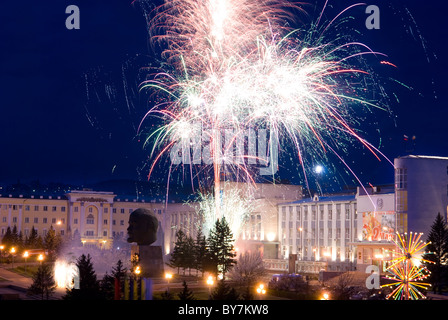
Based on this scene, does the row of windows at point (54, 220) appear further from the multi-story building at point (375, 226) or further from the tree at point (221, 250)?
the tree at point (221, 250)

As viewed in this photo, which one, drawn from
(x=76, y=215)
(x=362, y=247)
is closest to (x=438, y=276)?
(x=362, y=247)

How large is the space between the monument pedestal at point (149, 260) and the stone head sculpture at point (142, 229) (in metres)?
0.86

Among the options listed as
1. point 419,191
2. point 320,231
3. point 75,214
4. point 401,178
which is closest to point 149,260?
point 401,178

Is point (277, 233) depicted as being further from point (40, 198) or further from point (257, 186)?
point (40, 198)

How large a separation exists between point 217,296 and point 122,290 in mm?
9499

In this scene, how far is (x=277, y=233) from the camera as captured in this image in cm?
10194

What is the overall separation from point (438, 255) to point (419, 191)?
1328 centimetres

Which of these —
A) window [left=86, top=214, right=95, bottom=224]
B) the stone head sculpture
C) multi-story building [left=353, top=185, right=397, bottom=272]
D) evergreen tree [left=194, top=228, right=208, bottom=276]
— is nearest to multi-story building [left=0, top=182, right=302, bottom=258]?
window [left=86, top=214, right=95, bottom=224]

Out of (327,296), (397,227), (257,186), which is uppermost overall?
(257,186)

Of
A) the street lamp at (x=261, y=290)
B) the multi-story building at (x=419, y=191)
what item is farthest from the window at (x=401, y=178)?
the street lamp at (x=261, y=290)

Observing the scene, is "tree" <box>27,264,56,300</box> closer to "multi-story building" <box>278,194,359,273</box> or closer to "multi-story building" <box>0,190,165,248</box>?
"multi-story building" <box>278,194,359,273</box>

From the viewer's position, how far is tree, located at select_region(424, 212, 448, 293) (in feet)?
193

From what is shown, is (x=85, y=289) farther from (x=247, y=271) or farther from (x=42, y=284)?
(x=247, y=271)

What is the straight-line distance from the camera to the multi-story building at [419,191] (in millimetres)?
72938
